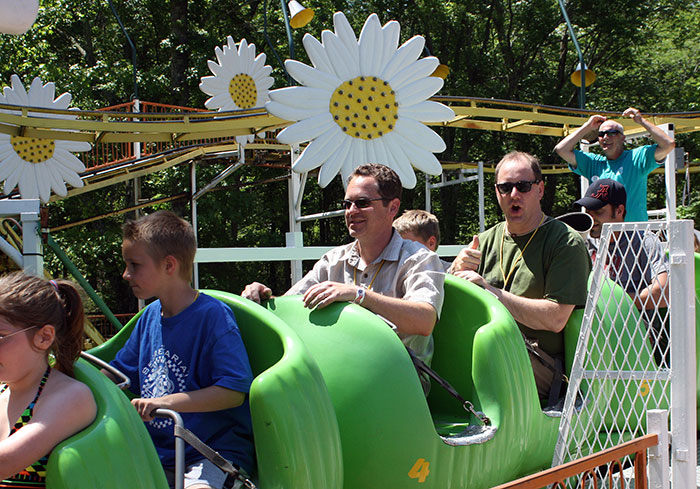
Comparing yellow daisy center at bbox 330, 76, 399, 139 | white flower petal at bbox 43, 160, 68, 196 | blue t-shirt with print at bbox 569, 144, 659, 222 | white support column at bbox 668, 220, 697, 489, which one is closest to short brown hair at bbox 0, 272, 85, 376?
white support column at bbox 668, 220, 697, 489

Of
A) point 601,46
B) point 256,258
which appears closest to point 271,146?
point 256,258

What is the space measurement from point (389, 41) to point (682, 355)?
93.9 inches

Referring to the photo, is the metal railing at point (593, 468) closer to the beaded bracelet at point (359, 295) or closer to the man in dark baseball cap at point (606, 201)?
the beaded bracelet at point (359, 295)

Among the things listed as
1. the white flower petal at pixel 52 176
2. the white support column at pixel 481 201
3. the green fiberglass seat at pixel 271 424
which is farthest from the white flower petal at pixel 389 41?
the white support column at pixel 481 201

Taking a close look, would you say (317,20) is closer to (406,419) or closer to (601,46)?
(601,46)

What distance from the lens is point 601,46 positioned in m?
18.3

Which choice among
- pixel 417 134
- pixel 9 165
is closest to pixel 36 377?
pixel 417 134

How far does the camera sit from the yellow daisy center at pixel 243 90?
926cm

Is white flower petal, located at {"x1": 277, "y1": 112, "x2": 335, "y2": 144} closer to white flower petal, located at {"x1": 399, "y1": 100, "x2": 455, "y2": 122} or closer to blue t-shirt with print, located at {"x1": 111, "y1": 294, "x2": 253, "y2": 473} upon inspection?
white flower petal, located at {"x1": 399, "y1": 100, "x2": 455, "y2": 122}

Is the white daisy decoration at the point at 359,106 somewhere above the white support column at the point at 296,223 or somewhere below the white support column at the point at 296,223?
above

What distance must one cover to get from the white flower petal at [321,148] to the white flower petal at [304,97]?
153mm

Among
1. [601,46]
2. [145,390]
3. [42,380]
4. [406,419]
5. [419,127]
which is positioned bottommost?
[406,419]

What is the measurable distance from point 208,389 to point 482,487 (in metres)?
1.09

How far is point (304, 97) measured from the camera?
3.79m
